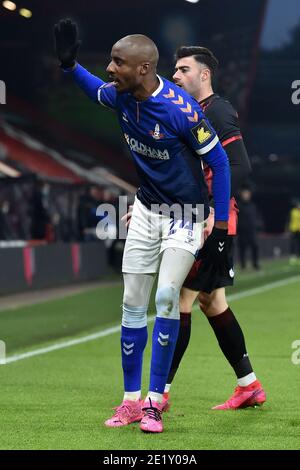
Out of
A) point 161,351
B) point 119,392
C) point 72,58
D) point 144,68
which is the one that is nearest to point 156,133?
point 144,68

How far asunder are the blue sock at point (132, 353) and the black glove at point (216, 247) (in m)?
0.66

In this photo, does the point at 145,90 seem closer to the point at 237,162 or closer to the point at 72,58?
the point at 72,58

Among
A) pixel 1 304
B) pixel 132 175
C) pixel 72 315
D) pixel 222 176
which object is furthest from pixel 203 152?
pixel 132 175

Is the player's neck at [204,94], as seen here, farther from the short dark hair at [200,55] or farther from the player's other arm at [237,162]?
the player's other arm at [237,162]

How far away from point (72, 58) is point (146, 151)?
78 centimetres

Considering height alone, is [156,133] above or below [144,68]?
below

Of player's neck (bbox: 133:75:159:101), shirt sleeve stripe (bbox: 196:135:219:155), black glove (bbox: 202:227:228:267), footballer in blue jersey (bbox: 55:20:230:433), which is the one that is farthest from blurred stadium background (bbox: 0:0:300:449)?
player's neck (bbox: 133:75:159:101)

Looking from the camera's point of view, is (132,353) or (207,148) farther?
(132,353)

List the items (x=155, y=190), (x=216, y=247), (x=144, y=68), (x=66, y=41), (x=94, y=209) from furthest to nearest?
1. (x=94, y=209)
2. (x=216, y=247)
3. (x=66, y=41)
4. (x=155, y=190)
5. (x=144, y=68)

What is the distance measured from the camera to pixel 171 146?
7.16 m

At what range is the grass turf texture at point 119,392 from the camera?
677cm

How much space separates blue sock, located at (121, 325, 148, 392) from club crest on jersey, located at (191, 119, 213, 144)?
1.18 m

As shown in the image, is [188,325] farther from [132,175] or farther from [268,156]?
[268,156]

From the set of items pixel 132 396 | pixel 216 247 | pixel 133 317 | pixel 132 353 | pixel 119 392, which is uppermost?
pixel 216 247
